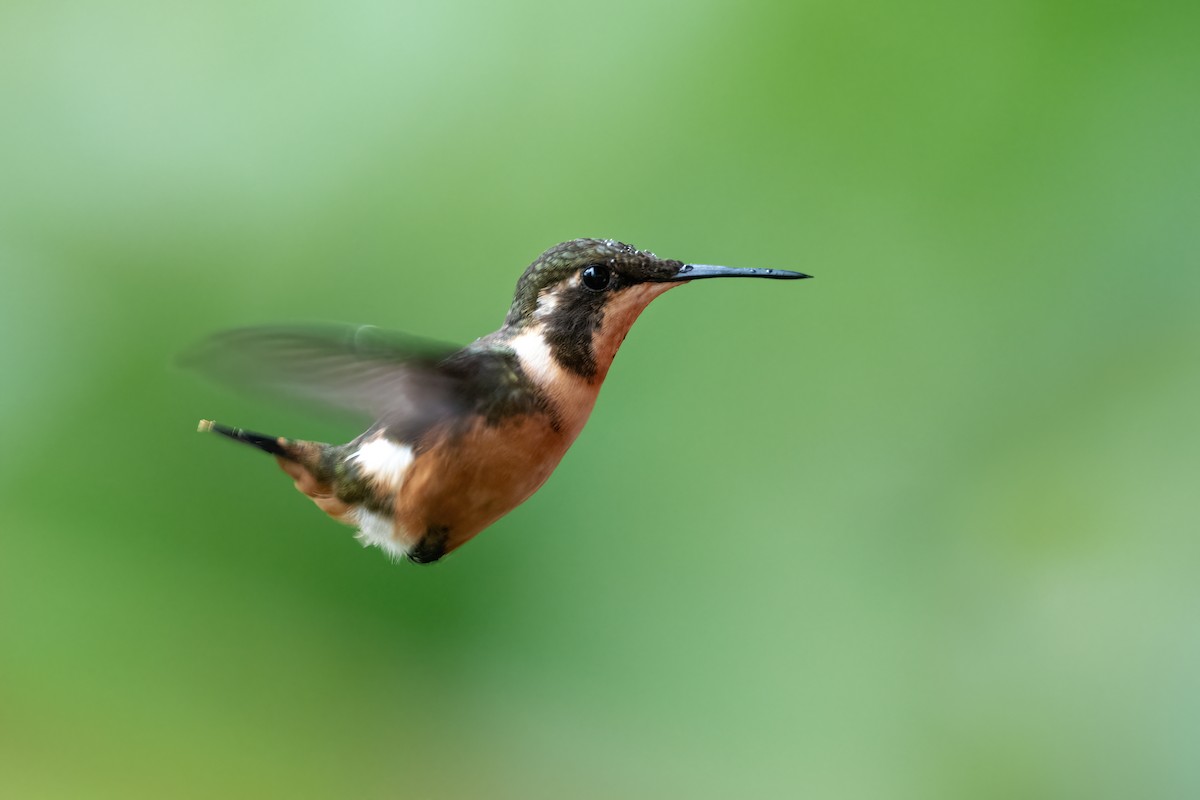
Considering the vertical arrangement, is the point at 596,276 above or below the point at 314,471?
above

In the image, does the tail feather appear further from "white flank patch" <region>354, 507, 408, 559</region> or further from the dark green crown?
the dark green crown

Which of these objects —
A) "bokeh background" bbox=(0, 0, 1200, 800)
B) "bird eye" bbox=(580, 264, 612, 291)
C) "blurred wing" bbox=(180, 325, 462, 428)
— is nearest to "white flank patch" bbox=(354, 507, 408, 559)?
"blurred wing" bbox=(180, 325, 462, 428)

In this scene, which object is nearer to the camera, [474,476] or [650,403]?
[474,476]

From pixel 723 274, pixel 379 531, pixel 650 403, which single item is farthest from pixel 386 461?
pixel 650 403

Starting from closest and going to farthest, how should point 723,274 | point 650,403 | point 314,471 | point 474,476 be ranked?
point 723,274, point 474,476, point 314,471, point 650,403

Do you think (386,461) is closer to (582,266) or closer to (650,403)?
(582,266)

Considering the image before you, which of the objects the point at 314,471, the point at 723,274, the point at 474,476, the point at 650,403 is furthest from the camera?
the point at 650,403
